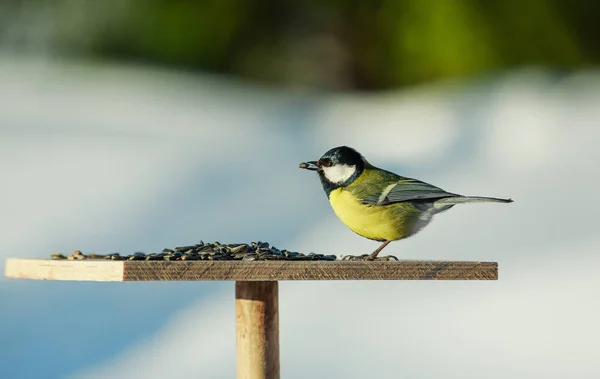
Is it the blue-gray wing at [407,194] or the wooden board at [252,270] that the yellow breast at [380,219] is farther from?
the wooden board at [252,270]

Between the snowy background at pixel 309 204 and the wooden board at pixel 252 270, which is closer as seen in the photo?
the wooden board at pixel 252 270

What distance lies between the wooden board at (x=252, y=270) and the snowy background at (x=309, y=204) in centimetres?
244

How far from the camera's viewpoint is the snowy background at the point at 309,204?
4.93 m

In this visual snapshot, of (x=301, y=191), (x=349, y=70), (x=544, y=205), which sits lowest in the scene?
(x=544, y=205)

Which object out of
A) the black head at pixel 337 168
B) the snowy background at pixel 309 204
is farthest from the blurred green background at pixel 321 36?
the black head at pixel 337 168

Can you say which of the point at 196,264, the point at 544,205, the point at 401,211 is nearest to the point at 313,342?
the point at 544,205

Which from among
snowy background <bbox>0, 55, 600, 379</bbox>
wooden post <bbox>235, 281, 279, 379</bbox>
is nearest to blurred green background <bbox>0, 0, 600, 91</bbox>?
snowy background <bbox>0, 55, 600, 379</bbox>

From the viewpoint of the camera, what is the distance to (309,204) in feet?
23.7

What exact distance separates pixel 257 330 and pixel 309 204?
190 inches

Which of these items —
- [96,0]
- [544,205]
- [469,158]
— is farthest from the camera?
[96,0]

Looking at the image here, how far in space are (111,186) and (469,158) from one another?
2.72 metres

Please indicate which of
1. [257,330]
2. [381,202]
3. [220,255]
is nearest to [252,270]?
[220,255]

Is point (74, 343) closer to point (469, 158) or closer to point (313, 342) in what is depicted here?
point (313, 342)

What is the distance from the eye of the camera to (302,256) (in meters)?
2.30
